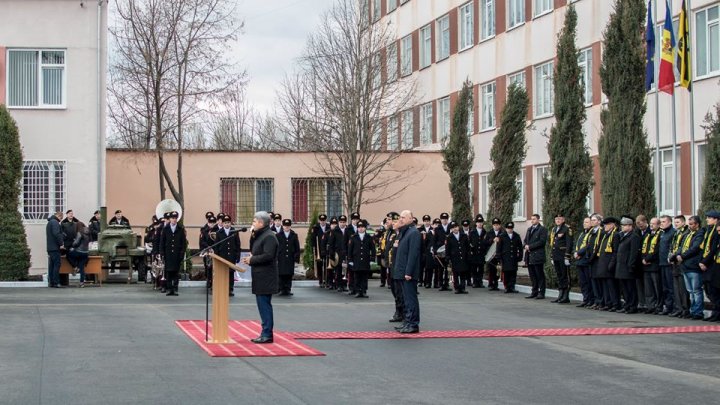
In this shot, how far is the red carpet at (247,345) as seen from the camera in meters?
14.2

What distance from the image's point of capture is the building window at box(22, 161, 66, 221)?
32.5 m

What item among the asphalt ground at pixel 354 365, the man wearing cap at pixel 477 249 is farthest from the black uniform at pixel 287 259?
the asphalt ground at pixel 354 365

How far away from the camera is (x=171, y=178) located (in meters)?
40.5

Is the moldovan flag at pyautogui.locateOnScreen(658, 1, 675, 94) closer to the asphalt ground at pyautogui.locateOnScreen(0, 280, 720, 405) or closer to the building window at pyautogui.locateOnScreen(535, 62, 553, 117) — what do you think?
the asphalt ground at pyautogui.locateOnScreen(0, 280, 720, 405)

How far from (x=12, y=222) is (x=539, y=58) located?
19511 mm

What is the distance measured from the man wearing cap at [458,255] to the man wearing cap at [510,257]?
1.02 metres

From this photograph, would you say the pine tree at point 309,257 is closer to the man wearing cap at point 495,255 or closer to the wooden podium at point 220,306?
the man wearing cap at point 495,255

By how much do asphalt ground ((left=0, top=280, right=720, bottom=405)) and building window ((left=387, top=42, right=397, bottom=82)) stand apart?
26.9m

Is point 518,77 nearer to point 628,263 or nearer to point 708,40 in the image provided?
point 708,40

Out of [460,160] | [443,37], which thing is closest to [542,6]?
[460,160]

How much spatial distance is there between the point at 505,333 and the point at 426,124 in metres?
32.9

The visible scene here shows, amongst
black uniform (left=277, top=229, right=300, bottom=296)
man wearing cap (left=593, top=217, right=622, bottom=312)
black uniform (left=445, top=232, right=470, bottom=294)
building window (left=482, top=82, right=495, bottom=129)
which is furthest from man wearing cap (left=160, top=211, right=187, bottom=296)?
building window (left=482, top=82, right=495, bottom=129)

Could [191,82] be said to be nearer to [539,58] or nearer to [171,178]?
[171,178]

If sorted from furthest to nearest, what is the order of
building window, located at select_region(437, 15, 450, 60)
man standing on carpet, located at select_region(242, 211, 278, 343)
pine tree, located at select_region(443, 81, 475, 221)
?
building window, located at select_region(437, 15, 450, 60)
pine tree, located at select_region(443, 81, 475, 221)
man standing on carpet, located at select_region(242, 211, 278, 343)
